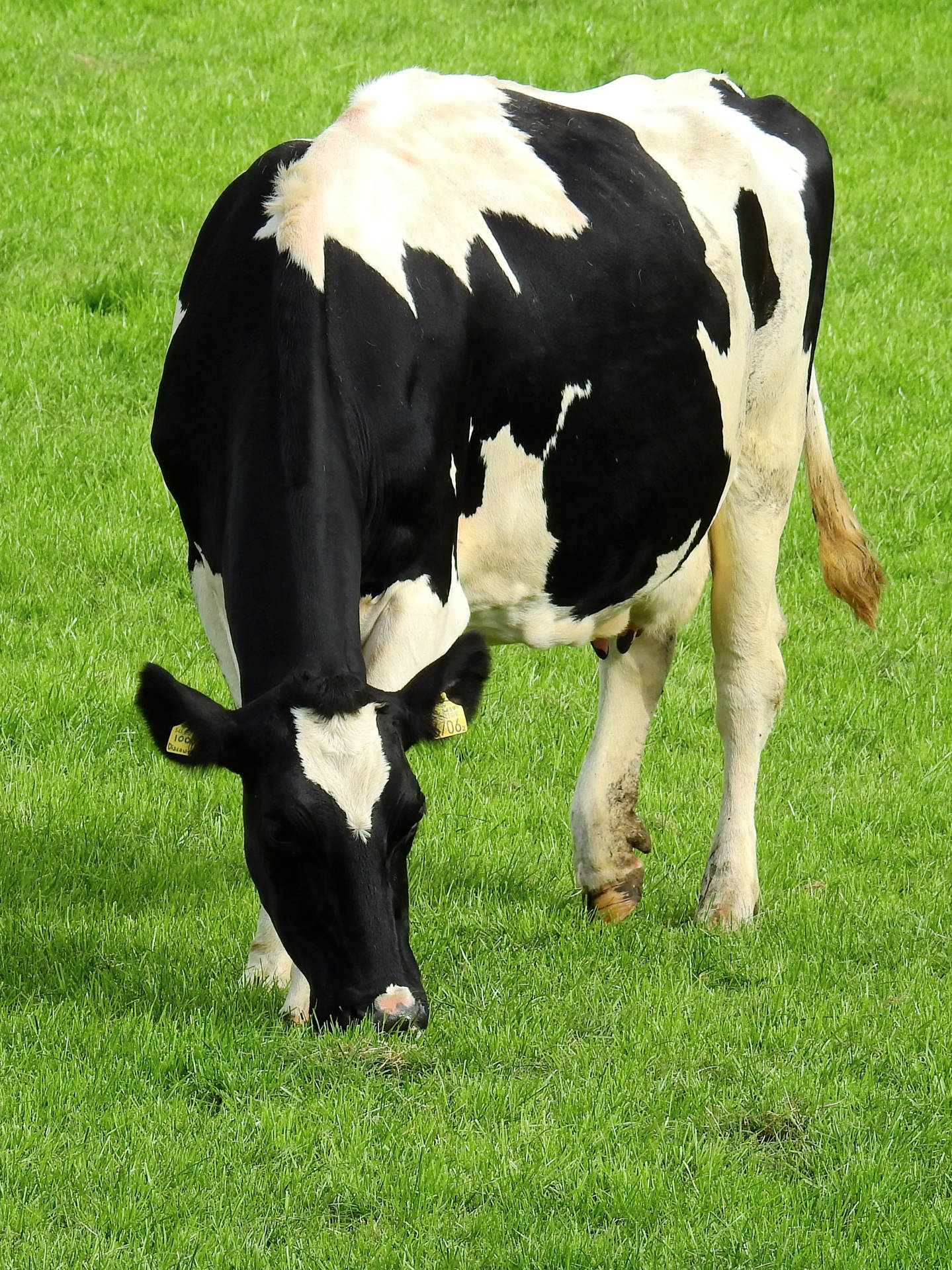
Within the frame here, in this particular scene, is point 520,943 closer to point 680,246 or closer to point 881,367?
point 680,246

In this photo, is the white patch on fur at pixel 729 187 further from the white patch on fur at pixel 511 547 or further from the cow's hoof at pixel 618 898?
the cow's hoof at pixel 618 898

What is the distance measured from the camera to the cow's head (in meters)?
4.27

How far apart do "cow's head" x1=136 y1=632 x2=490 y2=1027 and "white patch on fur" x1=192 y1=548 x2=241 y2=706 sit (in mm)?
626

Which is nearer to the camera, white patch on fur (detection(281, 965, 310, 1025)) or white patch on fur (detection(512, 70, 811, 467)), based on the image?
white patch on fur (detection(281, 965, 310, 1025))

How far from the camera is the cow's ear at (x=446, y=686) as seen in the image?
4480 mm

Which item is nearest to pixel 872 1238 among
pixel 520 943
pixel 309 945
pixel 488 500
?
pixel 309 945

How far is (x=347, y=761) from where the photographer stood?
4.27 m

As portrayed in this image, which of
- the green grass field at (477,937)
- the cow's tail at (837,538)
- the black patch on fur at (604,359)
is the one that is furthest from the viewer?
the cow's tail at (837,538)

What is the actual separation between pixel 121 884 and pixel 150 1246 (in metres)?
2.22

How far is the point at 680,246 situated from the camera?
238 inches

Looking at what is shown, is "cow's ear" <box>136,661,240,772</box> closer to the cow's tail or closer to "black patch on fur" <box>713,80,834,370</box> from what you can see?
"black patch on fur" <box>713,80,834,370</box>

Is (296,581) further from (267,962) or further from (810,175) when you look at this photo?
(810,175)

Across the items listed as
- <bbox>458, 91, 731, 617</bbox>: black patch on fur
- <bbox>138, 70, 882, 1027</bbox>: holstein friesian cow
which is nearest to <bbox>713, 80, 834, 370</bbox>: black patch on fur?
<bbox>138, 70, 882, 1027</bbox>: holstein friesian cow

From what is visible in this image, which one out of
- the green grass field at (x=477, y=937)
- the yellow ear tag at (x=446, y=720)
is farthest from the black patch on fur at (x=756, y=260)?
the yellow ear tag at (x=446, y=720)
